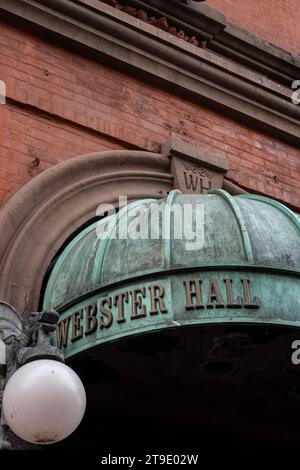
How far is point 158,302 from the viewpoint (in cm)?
654

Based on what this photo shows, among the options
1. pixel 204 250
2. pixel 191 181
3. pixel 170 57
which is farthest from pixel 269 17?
pixel 204 250

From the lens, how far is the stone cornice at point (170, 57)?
947 cm

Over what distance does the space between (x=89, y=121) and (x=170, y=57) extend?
155 cm

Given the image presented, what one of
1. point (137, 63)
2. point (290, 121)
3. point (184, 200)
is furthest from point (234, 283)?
point (290, 121)

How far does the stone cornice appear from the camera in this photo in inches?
373

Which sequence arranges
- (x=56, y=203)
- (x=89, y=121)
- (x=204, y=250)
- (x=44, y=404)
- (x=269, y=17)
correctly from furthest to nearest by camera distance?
(x=269, y=17) → (x=89, y=121) → (x=56, y=203) → (x=204, y=250) → (x=44, y=404)

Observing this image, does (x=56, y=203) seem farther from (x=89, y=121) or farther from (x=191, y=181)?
(x=191, y=181)

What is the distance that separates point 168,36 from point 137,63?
0.60 m

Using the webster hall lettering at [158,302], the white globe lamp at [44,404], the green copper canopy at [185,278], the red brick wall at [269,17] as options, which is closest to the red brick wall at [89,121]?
the green copper canopy at [185,278]

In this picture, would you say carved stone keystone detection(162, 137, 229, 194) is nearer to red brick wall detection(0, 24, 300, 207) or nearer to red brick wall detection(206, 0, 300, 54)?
red brick wall detection(0, 24, 300, 207)

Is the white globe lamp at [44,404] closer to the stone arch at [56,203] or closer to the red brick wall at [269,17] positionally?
the stone arch at [56,203]

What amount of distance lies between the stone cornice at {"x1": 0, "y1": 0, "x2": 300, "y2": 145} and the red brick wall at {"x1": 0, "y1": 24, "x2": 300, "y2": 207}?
16 centimetres

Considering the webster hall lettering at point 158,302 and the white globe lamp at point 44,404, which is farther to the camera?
the webster hall lettering at point 158,302

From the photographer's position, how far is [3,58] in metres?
9.02
